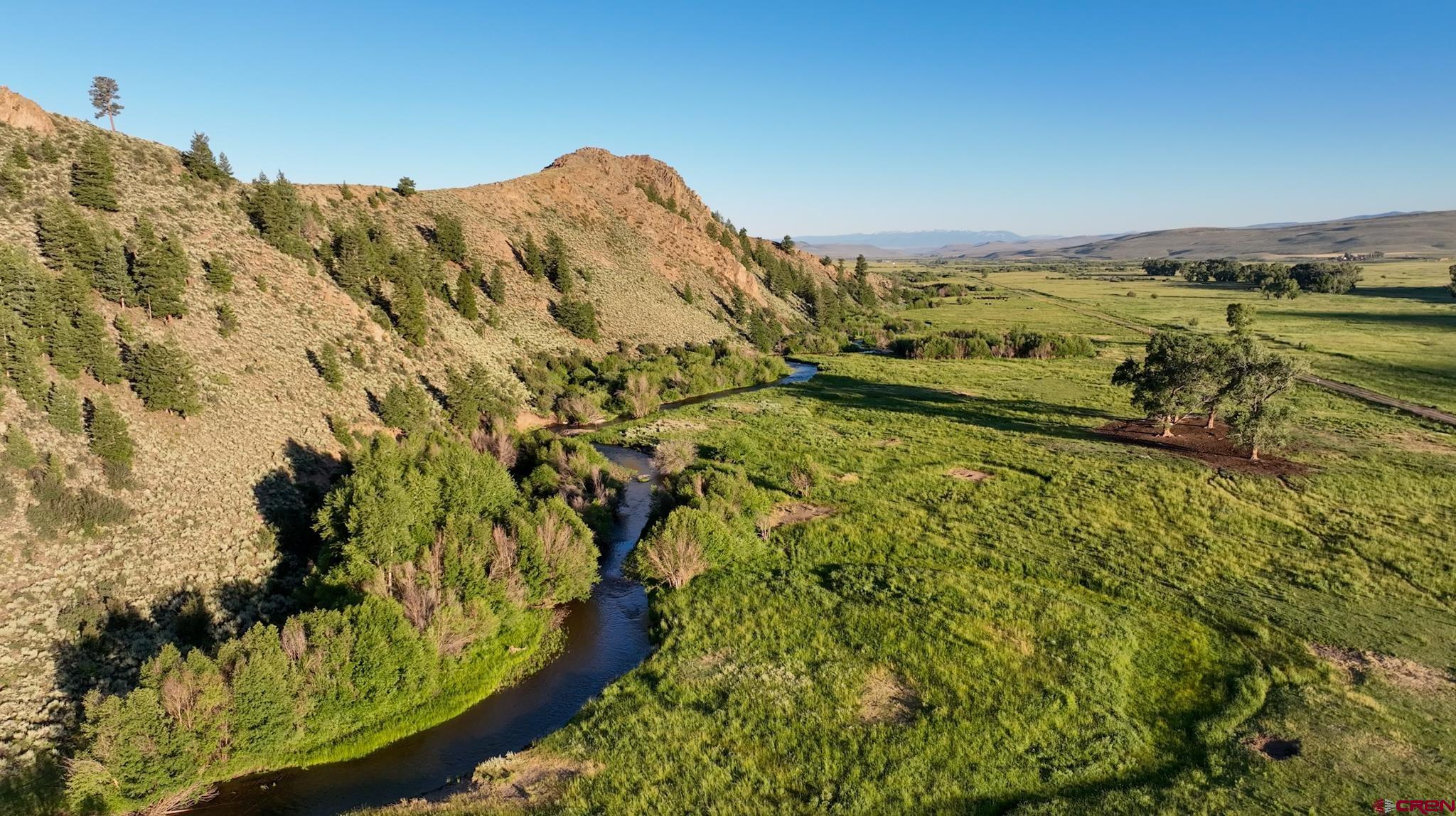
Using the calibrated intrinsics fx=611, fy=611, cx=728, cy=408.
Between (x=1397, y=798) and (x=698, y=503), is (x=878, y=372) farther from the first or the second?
(x=1397, y=798)

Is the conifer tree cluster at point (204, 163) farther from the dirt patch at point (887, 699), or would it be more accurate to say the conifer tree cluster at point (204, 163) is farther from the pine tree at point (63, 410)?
the dirt patch at point (887, 699)

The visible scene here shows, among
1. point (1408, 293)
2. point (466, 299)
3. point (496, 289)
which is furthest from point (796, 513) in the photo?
point (1408, 293)

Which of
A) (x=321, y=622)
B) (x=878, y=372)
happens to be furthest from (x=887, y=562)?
(x=878, y=372)

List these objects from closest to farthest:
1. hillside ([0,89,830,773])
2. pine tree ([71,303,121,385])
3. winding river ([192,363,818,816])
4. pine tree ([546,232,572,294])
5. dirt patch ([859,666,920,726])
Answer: winding river ([192,363,818,816]) → dirt patch ([859,666,920,726]) → hillside ([0,89,830,773]) → pine tree ([71,303,121,385]) → pine tree ([546,232,572,294])

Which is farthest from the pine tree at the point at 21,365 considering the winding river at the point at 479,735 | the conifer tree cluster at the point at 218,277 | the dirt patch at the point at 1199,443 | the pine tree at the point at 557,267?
the dirt patch at the point at 1199,443

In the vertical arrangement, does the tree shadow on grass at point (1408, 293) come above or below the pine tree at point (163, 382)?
below

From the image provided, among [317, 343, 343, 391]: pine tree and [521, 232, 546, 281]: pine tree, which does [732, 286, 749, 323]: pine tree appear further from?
[317, 343, 343, 391]: pine tree

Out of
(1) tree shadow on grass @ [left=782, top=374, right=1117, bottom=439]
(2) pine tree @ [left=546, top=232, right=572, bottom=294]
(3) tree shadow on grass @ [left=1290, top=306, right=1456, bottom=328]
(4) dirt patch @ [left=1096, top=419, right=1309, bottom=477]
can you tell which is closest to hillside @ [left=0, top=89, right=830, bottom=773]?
(2) pine tree @ [left=546, top=232, right=572, bottom=294]
